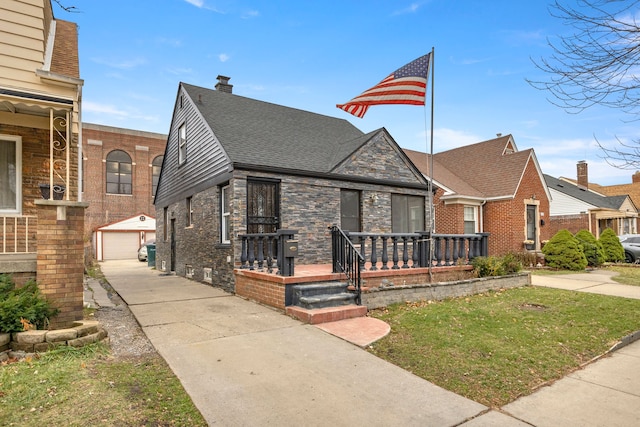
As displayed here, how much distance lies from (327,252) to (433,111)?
16.3 feet

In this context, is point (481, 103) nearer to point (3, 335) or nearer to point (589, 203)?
point (3, 335)

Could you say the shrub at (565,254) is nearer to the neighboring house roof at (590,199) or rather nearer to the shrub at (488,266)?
the shrub at (488,266)

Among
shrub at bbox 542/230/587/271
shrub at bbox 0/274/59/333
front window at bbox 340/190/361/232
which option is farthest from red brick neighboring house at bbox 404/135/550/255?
shrub at bbox 0/274/59/333

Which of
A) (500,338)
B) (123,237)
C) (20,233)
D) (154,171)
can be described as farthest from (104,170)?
(500,338)

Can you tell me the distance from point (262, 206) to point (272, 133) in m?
3.29

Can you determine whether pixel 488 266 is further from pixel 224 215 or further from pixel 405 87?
pixel 224 215

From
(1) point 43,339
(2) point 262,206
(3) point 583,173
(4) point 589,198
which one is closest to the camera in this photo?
(1) point 43,339

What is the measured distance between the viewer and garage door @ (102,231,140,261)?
94.3ft

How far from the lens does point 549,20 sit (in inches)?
206

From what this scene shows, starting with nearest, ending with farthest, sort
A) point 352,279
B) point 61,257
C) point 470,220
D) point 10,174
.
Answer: point 61,257 → point 10,174 → point 352,279 → point 470,220

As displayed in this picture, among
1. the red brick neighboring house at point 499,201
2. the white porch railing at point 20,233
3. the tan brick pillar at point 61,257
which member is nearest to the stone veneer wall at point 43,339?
the tan brick pillar at point 61,257

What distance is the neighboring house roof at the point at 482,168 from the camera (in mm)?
18203

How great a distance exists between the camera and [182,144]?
13.7m

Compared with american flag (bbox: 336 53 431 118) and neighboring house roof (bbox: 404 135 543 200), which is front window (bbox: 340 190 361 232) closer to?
american flag (bbox: 336 53 431 118)
